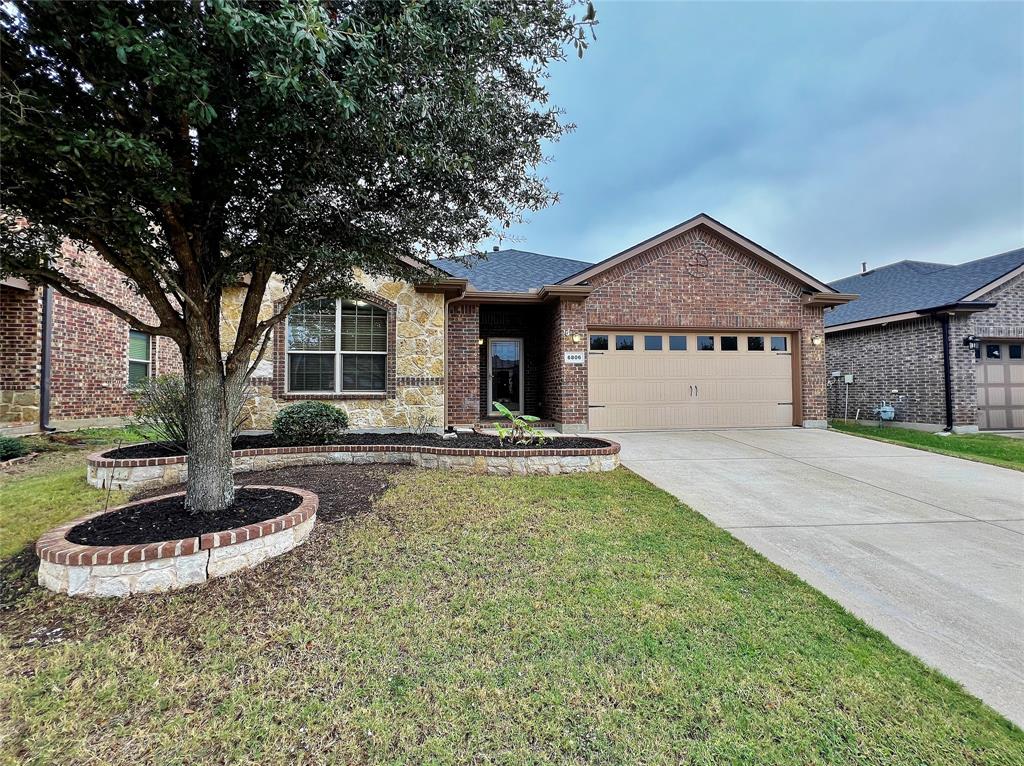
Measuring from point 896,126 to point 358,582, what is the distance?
59.9ft

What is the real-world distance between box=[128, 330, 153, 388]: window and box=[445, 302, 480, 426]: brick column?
747 cm

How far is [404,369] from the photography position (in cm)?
855

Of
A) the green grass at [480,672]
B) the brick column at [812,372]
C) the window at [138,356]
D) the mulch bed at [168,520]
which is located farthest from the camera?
the brick column at [812,372]

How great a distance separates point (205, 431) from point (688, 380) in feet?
30.7

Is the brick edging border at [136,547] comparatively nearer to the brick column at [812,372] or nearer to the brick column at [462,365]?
the brick column at [462,365]

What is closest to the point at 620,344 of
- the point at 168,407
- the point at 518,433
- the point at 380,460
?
the point at 518,433

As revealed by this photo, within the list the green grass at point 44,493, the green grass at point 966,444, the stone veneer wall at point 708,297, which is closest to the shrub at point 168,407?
the green grass at point 44,493

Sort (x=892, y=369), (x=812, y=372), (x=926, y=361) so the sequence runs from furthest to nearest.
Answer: (x=892, y=369)
(x=926, y=361)
(x=812, y=372)

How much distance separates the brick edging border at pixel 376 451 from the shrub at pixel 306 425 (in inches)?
8.5

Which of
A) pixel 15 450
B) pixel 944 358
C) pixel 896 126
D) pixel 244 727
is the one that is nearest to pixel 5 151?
pixel 244 727

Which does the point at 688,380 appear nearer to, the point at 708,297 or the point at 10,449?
the point at 708,297

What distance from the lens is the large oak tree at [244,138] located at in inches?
87.2

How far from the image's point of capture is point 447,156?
10.8 feet

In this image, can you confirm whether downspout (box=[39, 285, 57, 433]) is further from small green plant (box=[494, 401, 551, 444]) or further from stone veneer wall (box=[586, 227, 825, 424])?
stone veneer wall (box=[586, 227, 825, 424])
